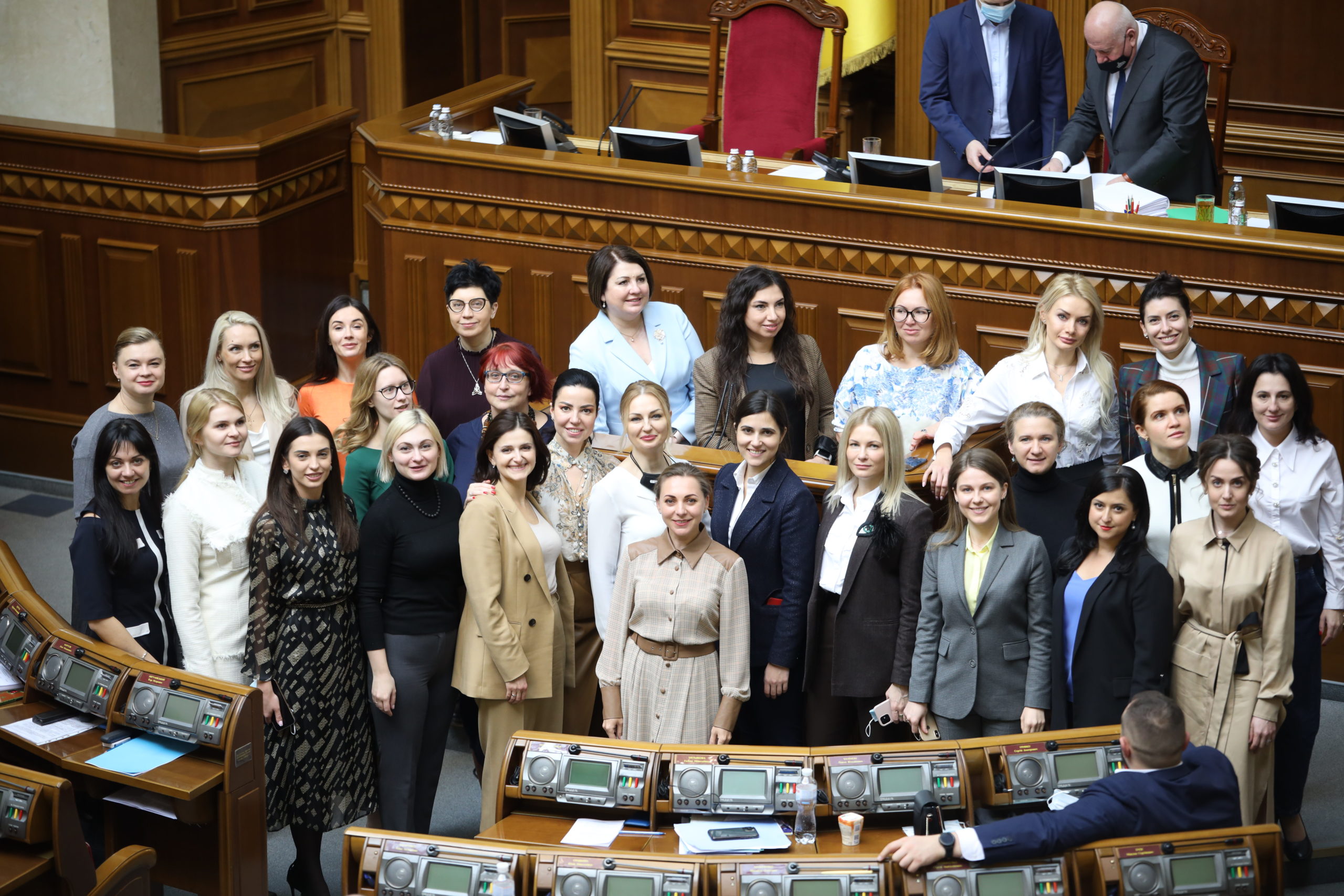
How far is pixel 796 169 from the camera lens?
6059mm

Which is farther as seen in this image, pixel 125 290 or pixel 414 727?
pixel 125 290

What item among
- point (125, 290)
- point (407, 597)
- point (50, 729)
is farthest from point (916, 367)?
point (125, 290)

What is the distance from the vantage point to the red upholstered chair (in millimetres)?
7016

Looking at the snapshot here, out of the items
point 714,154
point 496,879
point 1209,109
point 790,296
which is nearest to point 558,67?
point 714,154

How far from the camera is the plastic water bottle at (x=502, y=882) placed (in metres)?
3.11

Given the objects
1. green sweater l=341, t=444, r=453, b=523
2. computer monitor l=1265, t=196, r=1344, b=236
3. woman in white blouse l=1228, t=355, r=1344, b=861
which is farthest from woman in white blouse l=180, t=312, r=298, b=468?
computer monitor l=1265, t=196, r=1344, b=236

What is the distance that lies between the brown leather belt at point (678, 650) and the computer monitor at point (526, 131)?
112 inches

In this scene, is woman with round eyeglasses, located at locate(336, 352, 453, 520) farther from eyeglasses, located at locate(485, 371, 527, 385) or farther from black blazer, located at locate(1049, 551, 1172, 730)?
black blazer, located at locate(1049, 551, 1172, 730)

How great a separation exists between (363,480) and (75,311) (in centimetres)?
322

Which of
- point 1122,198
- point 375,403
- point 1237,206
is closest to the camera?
point 375,403

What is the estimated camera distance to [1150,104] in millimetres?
5781

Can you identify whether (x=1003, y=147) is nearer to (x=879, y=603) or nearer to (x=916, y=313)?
(x=916, y=313)

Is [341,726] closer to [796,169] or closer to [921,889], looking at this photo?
[921,889]

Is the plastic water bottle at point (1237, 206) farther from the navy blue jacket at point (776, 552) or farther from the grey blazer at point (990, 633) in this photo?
the navy blue jacket at point (776, 552)
